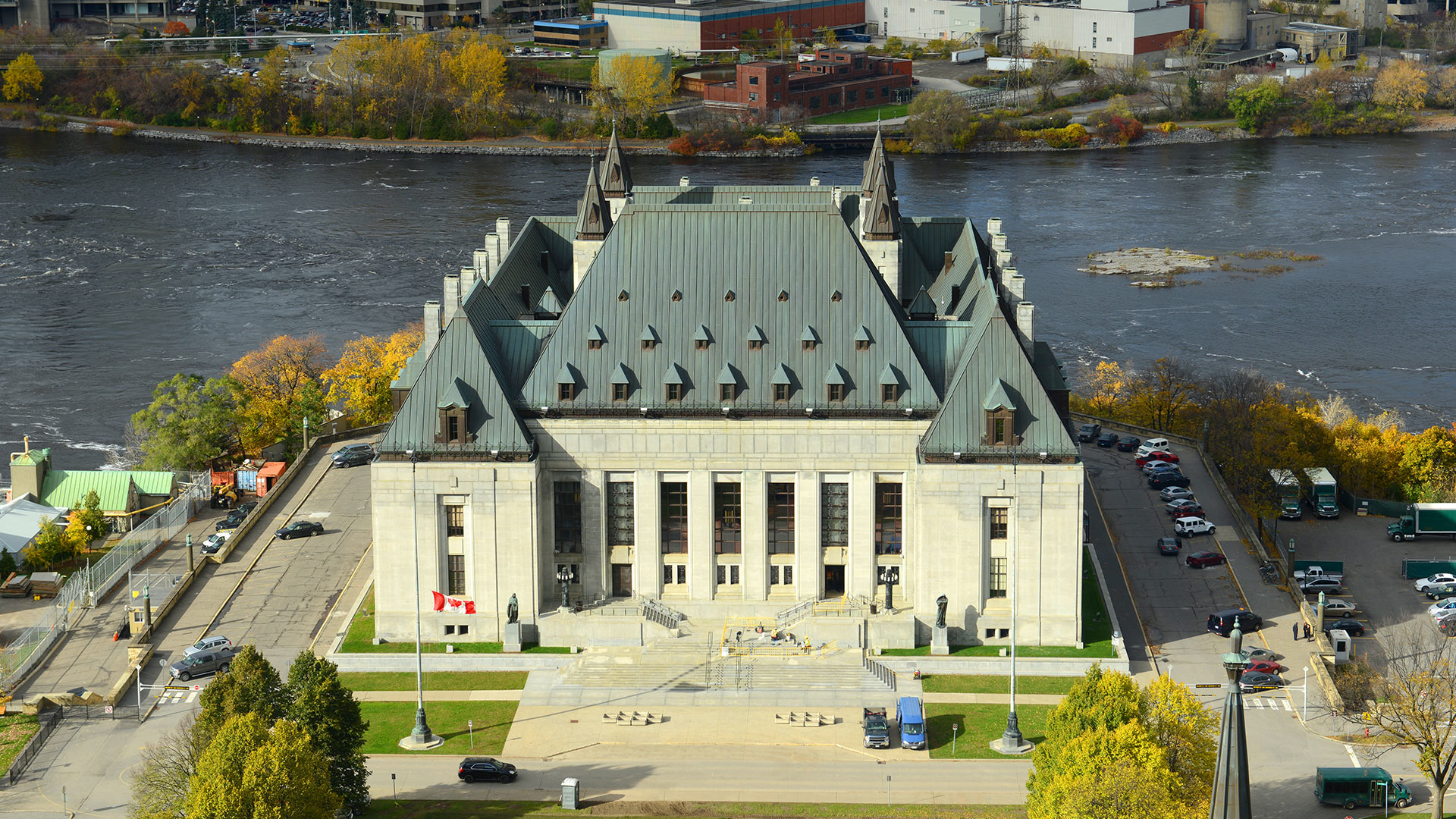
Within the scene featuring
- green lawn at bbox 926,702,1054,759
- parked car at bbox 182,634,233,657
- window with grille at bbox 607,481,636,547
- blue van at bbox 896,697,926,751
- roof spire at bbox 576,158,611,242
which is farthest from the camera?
roof spire at bbox 576,158,611,242

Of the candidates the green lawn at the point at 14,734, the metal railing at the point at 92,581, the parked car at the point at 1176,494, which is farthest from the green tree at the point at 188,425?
the parked car at the point at 1176,494

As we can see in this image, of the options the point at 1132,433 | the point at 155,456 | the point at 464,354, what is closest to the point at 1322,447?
the point at 1132,433

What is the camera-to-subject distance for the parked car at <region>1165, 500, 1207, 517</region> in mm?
130625

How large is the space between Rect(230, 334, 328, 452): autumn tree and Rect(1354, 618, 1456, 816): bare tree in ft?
286

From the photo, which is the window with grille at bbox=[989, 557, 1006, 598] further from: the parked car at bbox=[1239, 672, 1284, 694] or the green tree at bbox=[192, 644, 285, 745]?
the green tree at bbox=[192, 644, 285, 745]

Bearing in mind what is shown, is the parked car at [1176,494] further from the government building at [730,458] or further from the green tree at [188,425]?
the green tree at [188,425]

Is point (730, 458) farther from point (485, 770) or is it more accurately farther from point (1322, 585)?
point (1322, 585)

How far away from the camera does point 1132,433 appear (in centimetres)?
15238

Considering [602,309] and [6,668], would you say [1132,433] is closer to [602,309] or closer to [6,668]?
[602,309]

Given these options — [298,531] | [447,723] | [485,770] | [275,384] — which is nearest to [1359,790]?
[485,770]

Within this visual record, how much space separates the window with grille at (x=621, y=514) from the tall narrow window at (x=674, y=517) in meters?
1.76

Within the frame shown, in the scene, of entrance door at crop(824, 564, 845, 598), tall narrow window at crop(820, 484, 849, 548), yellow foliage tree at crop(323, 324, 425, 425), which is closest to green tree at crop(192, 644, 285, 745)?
tall narrow window at crop(820, 484, 849, 548)

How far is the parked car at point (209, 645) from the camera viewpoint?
108 m

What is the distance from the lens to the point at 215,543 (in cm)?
12938
